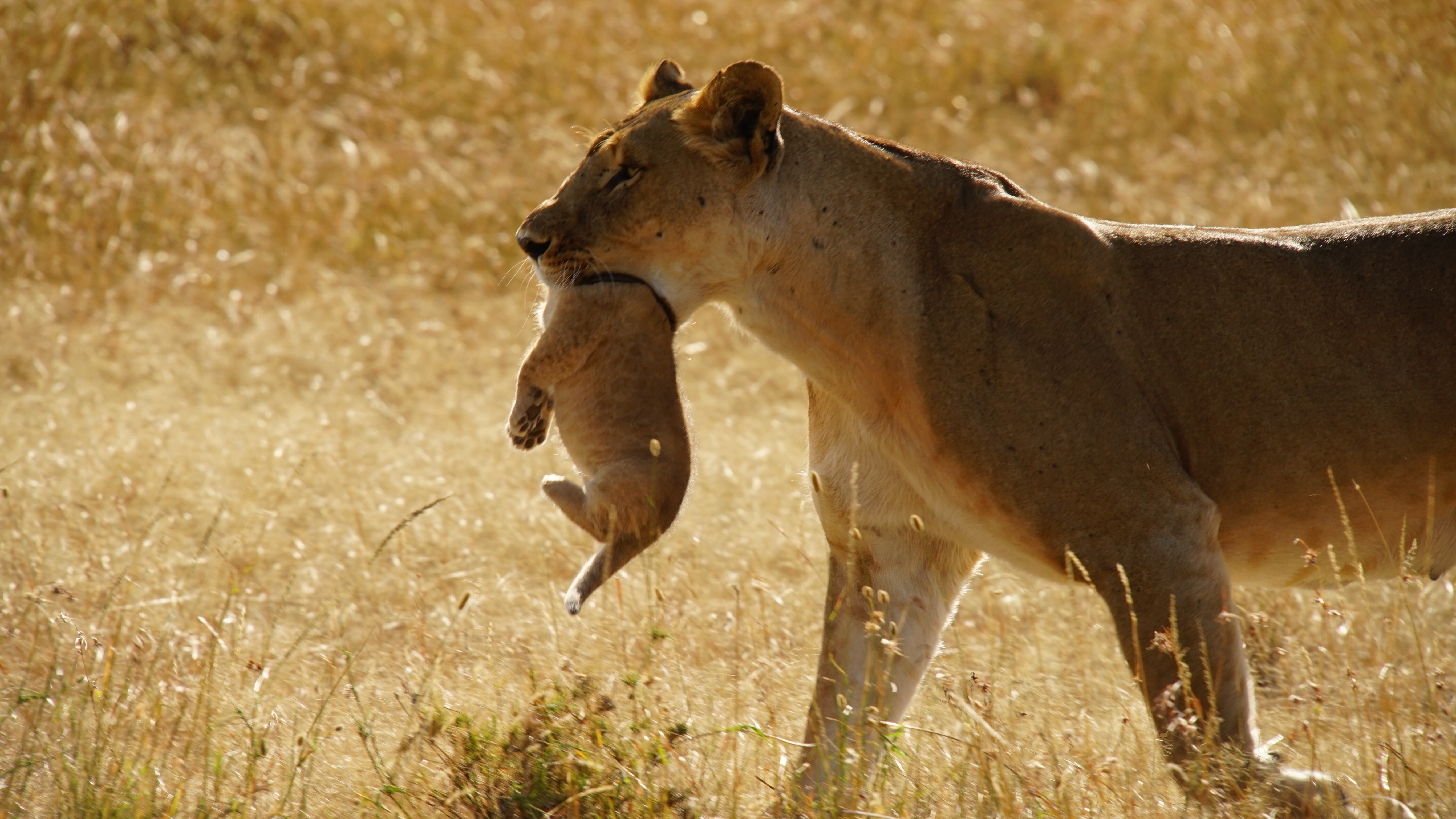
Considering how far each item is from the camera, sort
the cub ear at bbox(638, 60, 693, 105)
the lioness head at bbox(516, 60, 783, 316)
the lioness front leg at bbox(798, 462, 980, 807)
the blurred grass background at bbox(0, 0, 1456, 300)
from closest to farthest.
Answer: the lioness head at bbox(516, 60, 783, 316) → the lioness front leg at bbox(798, 462, 980, 807) → the cub ear at bbox(638, 60, 693, 105) → the blurred grass background at bbox(0, 0, 1456, 300)

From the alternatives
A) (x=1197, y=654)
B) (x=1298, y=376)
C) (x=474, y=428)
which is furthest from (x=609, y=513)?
(x=474, y=428)

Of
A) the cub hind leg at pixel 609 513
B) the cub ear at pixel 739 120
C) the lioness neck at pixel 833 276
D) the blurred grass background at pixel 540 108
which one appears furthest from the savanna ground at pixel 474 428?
the cub ear at pixel 739 120

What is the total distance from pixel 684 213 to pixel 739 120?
241mm

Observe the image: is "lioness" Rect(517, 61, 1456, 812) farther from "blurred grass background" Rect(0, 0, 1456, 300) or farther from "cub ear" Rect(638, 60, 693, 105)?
"blurred grass background" Rect(0, 0, 1456, 300)

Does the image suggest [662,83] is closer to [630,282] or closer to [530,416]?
[630,282]

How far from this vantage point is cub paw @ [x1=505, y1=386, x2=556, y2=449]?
305cm

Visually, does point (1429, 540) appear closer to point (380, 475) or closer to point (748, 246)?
point (748, 246)

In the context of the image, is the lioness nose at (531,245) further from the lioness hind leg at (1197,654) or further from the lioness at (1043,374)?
the lioness hind leg at (1197,654)

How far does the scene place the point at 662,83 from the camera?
11.9 ft

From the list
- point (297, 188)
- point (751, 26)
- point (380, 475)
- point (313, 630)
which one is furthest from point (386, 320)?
point (751, 26)

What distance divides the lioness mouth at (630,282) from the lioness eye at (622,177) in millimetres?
198

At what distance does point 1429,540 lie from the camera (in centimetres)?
341

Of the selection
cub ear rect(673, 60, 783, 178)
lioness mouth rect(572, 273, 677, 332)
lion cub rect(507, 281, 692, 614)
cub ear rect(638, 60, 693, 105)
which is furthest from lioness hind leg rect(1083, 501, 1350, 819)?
cub ear rect(638, 60, 693, 105)

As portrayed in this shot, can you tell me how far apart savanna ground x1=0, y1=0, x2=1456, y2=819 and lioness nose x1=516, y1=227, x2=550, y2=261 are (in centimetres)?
58
